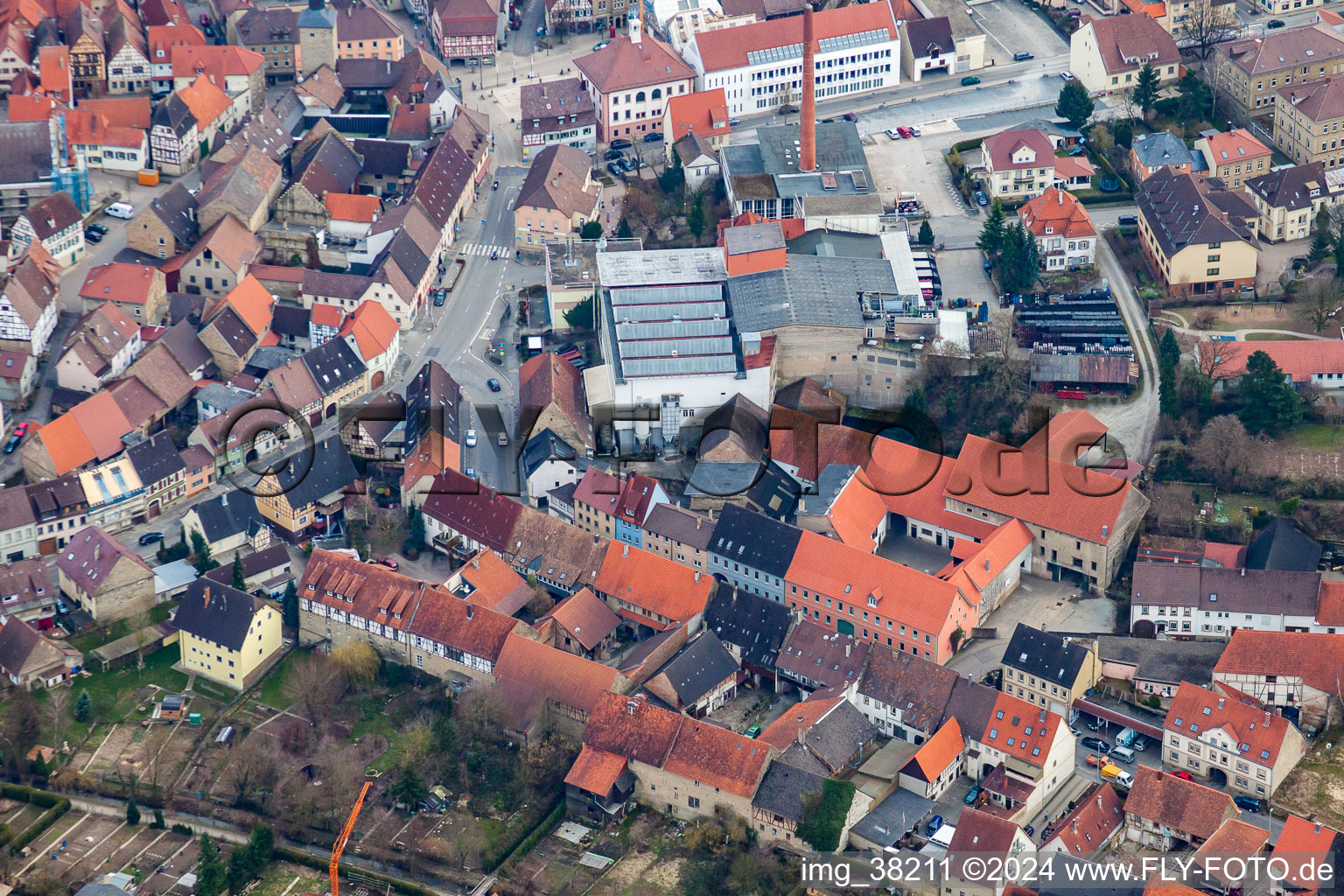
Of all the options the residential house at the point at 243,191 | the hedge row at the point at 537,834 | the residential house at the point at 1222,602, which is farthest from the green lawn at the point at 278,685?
the residential house at the point at 1222,602

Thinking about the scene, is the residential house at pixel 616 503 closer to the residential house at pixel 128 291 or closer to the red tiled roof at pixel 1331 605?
the residential house at pixel 128 291

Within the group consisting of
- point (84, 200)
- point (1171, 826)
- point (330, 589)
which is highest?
point (84, 200)

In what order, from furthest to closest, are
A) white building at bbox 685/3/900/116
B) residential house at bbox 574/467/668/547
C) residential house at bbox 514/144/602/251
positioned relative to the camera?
white building at bbox 685/3/900/116 → residential house at bbox 514/144/602/251 → residential house at bbox 574/467/668/547

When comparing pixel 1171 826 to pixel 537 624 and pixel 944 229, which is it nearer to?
pixel 537 624

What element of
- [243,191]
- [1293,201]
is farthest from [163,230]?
[1293,201]

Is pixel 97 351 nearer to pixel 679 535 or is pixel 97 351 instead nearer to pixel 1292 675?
pixel 679 535

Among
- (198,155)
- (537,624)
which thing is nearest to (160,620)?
(537,624)

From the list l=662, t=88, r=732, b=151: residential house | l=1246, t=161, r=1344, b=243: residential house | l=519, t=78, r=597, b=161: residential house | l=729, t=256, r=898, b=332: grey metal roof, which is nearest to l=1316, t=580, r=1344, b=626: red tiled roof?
l=1246, t=161, r=1344, b=243: residential house

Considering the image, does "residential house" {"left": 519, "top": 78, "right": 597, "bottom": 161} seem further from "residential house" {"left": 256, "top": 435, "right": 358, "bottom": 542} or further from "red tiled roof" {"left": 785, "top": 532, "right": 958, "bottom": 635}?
"red tiled roof" {"left": 785, "top": 532, "right": 958, "bottom": 635}
